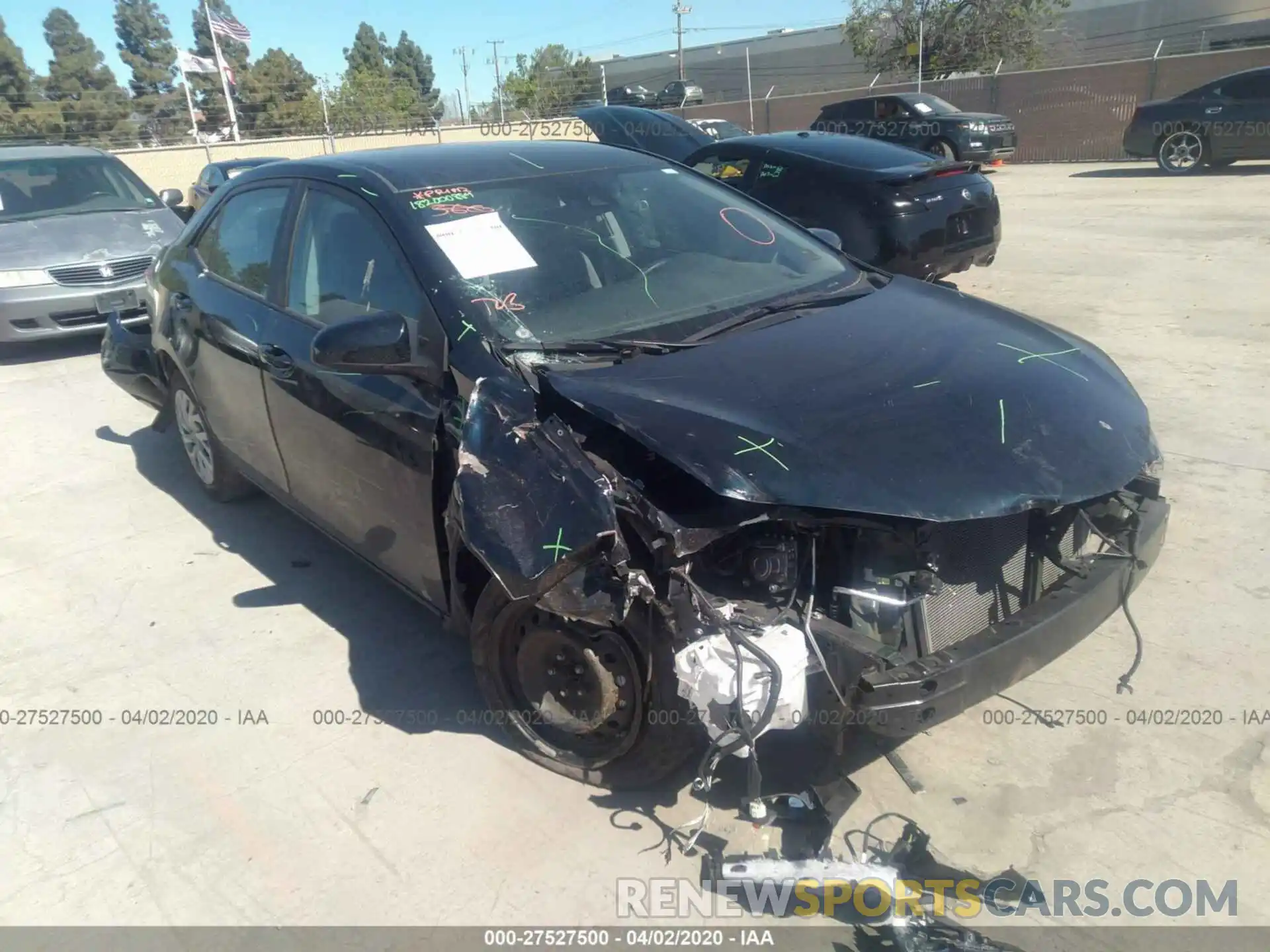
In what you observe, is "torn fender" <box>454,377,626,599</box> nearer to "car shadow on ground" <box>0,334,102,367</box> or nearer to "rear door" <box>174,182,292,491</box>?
"rear door" <box>174,182,292,491</box>

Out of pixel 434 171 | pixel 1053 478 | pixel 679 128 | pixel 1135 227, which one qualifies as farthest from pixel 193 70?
pixel 1053 478

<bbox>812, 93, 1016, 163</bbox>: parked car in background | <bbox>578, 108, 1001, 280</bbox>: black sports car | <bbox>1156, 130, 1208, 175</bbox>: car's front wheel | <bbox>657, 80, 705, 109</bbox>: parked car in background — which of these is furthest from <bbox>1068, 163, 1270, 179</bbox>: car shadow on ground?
<bbox>657, 80, 705, 109</bbox>: parked car in background

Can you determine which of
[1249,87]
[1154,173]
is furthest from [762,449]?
[1154,173]

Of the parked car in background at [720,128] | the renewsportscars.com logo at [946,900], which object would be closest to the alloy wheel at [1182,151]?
the parked car in background at [720,128]

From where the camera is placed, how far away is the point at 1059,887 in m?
2.44

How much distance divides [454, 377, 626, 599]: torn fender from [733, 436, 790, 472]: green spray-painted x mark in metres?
0.35

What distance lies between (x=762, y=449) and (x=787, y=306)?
1.09 m

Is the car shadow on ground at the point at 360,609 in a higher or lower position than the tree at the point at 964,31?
lower

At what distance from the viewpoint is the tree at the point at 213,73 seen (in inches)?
1734

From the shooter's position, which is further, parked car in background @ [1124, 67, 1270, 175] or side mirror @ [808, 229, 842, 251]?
parked car in background @ [1124, 67, 1270, 175]

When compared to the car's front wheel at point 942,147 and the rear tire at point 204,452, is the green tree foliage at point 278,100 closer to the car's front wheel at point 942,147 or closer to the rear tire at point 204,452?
the car's front wheel at point 942,147

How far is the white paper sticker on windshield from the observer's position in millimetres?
3082

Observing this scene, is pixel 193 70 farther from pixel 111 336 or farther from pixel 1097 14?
pixel 1097 14

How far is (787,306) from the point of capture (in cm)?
336
